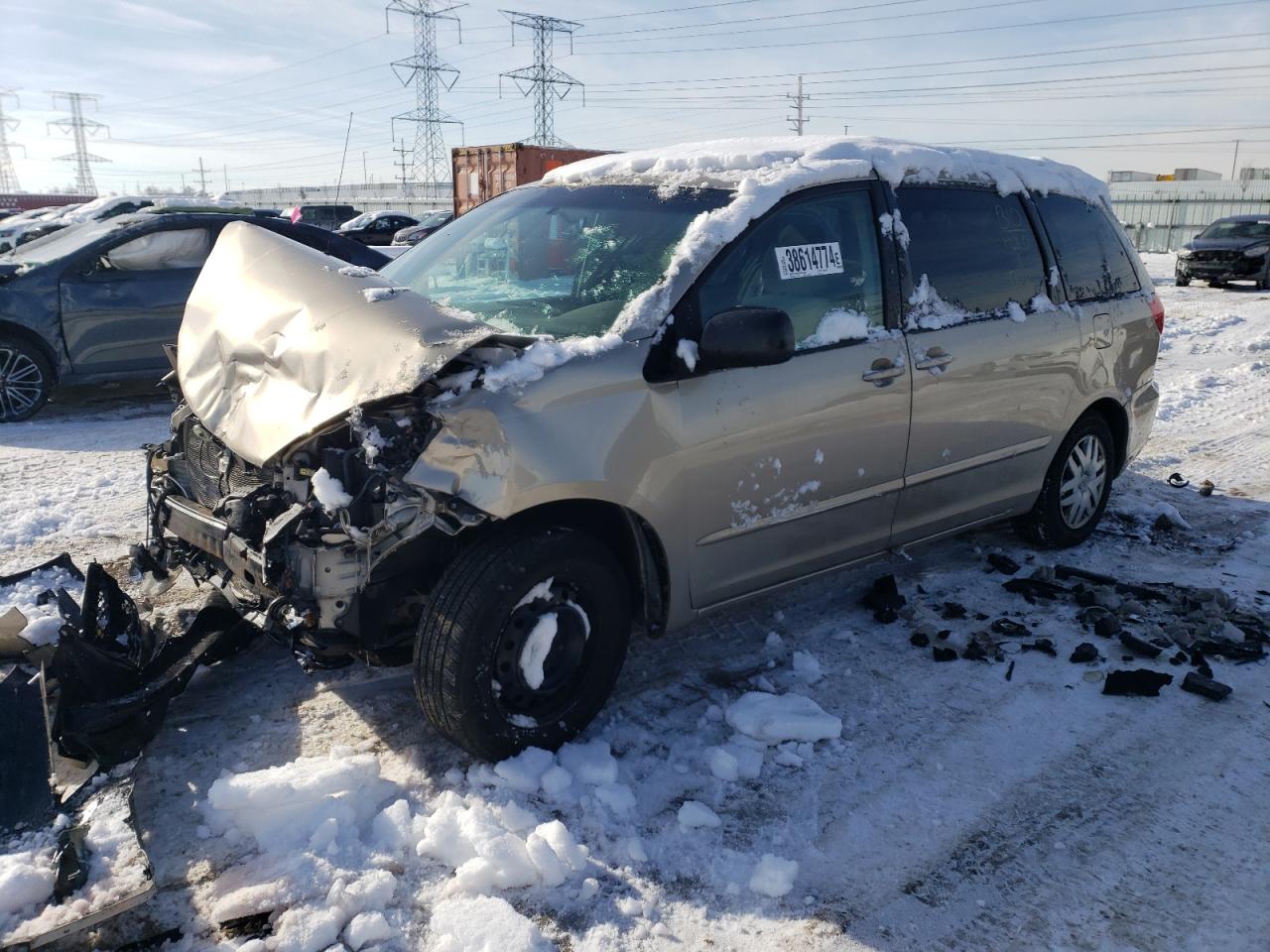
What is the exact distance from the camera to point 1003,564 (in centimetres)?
495

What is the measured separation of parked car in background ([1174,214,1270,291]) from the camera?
19656 mm

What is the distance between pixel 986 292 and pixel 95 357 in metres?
7.33

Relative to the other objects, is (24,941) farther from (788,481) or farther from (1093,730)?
(1093,730)

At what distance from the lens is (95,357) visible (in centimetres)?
810

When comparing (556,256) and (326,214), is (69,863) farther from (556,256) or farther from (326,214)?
(326,214)

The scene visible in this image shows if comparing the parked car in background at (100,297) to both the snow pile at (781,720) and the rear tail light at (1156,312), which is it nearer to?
the snow pile at (781,720)

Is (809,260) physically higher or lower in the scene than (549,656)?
higher

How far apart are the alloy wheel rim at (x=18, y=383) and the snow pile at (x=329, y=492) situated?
21.2 ft

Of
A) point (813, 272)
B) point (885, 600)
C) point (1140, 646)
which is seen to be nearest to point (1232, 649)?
point (1140, 646)

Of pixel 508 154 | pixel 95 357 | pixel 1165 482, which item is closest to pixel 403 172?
pixel 508 154

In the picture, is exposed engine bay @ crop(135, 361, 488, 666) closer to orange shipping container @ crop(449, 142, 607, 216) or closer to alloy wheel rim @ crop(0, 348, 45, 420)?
alloy wheel rim @ crop(0, 348, 45, 420)

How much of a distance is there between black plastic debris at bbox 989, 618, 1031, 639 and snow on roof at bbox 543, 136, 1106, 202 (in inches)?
80.1

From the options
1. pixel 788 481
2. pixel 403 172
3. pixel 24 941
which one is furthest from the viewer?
pixel 403 172

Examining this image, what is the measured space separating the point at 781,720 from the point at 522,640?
1019mm
